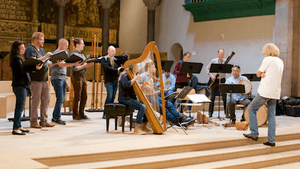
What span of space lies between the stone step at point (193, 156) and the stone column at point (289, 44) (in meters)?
4.94

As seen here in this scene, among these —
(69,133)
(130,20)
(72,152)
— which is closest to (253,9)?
(130,20)

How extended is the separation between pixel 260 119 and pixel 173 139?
9.33 ft

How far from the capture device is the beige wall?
14.4 metres

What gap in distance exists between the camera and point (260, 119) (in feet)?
26.1

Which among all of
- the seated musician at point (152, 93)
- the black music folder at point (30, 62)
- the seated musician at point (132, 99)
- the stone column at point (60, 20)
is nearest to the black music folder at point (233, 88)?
the seated musician at point (152, 93)

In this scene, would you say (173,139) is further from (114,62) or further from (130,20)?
(130,20)

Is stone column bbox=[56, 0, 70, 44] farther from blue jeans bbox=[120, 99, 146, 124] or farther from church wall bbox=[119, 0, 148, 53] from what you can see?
blue jeans bbox=[120, 99, 146, 124]

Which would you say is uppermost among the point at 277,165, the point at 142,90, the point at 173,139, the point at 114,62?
the point at 114,62

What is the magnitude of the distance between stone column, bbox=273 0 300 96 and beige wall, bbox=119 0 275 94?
2598 mm

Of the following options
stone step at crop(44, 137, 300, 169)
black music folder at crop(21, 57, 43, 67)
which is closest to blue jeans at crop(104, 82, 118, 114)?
black music folder at crop(21, 57, 43, 67)

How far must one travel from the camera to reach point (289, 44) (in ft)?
36.7

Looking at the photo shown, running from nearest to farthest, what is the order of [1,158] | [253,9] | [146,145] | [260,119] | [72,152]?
[1,158], [72,152], [146,145], [260,119], [253,9]

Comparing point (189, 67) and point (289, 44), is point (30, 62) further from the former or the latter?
point (289, 44)

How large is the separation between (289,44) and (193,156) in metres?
7.26
